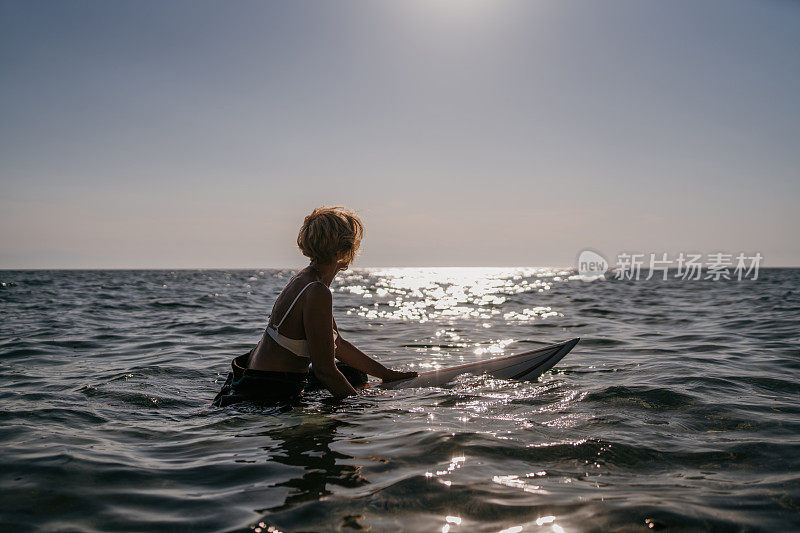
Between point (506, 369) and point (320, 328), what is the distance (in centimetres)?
292

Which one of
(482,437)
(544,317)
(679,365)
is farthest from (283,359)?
(544,317)

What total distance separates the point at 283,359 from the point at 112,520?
7.68 ft

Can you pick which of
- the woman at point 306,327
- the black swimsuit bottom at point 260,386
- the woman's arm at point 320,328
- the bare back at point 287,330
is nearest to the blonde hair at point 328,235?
the woman at point 306,327

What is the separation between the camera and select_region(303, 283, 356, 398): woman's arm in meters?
4.60

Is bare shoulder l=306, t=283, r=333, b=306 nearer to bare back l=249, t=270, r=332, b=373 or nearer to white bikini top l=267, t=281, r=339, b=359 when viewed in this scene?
bare back l=249, t=270, r=332, b=373

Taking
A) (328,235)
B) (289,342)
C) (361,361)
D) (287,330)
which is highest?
(328,235)

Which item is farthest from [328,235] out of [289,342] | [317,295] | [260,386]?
[260,386]

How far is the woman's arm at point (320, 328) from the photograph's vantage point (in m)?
4.60

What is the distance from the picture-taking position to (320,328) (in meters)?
4.65

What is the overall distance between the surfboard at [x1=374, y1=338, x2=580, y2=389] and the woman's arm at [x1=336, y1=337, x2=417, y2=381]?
0.31 feet

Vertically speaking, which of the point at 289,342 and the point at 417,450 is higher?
the point at 289,342

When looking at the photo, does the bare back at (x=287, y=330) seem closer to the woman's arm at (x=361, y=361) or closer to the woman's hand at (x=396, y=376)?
the woman's arm at (x=361, y=361)

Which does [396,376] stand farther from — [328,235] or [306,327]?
[328,235]

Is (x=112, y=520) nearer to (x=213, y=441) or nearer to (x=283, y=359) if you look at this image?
(x=213, y=441)
